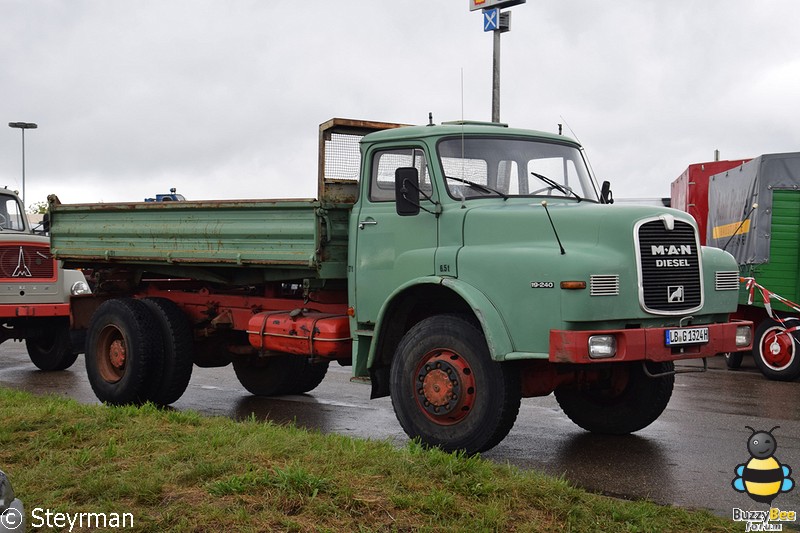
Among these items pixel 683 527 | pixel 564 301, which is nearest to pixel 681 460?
pixel 564 301

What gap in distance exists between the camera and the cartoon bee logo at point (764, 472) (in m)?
5.73

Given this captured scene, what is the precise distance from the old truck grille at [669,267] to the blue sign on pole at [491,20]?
46.0 ft

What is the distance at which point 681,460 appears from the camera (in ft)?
25.5

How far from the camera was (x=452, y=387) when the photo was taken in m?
7.55

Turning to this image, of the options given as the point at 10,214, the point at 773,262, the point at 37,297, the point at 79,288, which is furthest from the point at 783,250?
the point at 10,214

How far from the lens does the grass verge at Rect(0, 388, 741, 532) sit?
5438 millimetres

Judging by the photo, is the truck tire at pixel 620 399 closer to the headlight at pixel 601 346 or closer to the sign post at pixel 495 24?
the headlight at pixel 601 346

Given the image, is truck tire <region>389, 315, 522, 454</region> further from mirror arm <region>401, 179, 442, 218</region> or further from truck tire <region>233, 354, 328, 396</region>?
truck tire <region>233, 354, 328, 396</region>

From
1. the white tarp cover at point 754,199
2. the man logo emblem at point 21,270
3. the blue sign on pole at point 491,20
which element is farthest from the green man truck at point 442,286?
the blue sign on pole at point 491,20

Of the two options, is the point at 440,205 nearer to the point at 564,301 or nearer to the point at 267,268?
the point at 564,301

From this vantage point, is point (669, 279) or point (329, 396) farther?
point (329, 396)

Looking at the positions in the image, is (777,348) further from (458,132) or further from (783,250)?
(458,132)

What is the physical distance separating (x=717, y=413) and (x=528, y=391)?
3192mm

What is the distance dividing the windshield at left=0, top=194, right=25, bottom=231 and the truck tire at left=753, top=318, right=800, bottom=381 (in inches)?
424
